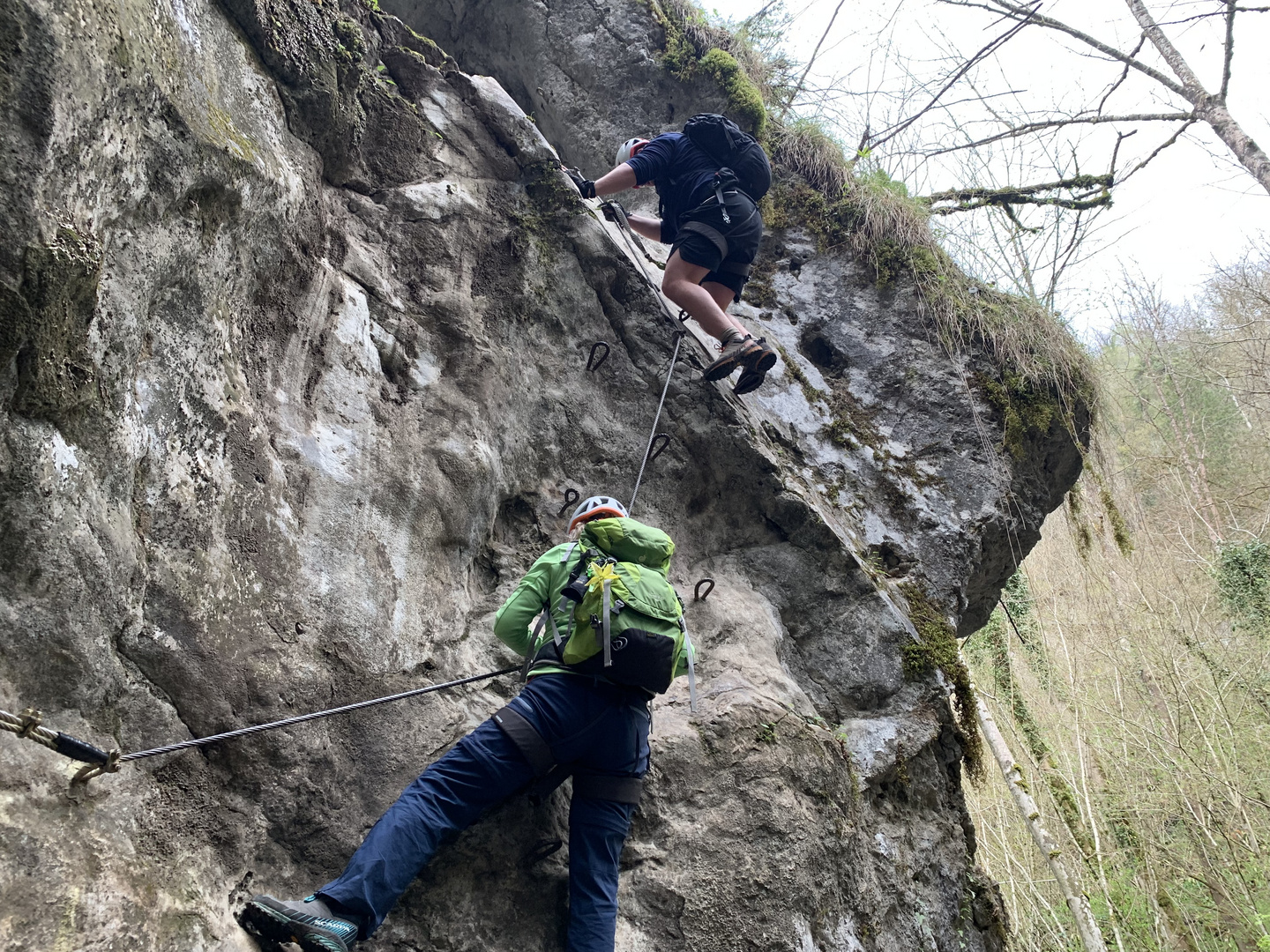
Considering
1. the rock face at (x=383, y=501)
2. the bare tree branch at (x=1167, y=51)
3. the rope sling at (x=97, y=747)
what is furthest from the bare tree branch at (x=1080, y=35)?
the rope sling at (x=97, y=747)

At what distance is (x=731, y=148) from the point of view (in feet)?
18.6

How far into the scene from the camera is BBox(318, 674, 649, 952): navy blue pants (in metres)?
2.75

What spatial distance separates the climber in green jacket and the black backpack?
3.29 metres

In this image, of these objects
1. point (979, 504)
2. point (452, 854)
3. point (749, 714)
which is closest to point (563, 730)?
point (452, 854)

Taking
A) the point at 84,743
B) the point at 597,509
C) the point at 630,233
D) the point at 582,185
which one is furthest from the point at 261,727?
the point at 630,233

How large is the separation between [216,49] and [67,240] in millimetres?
1633

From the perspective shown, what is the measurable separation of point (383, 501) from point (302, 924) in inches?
74.0

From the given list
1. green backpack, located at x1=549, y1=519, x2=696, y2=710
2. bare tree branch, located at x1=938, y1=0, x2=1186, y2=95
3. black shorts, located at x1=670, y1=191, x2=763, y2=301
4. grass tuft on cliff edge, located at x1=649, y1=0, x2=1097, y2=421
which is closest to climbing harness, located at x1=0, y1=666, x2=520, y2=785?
green backpack, located at x1=549, y1=519, x2=696, y2=710

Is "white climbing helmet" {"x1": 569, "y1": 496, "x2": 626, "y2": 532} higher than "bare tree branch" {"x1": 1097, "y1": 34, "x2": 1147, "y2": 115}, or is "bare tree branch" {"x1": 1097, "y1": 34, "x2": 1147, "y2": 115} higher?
"bare tree branch" {"x1": 1097, "y1": 34, "x2": 1147, "y2": 115}

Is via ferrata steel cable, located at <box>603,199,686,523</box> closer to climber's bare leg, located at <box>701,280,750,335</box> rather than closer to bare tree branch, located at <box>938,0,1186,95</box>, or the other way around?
climber's bare leg, located at <box>701,280,750,335</box>

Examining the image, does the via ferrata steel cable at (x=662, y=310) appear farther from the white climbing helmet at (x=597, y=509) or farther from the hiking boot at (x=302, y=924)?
the hiking boot at (x=302, y=924)

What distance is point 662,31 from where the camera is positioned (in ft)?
25.4

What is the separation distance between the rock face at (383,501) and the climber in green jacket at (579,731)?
34 centimetres

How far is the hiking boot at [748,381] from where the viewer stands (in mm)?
5418
